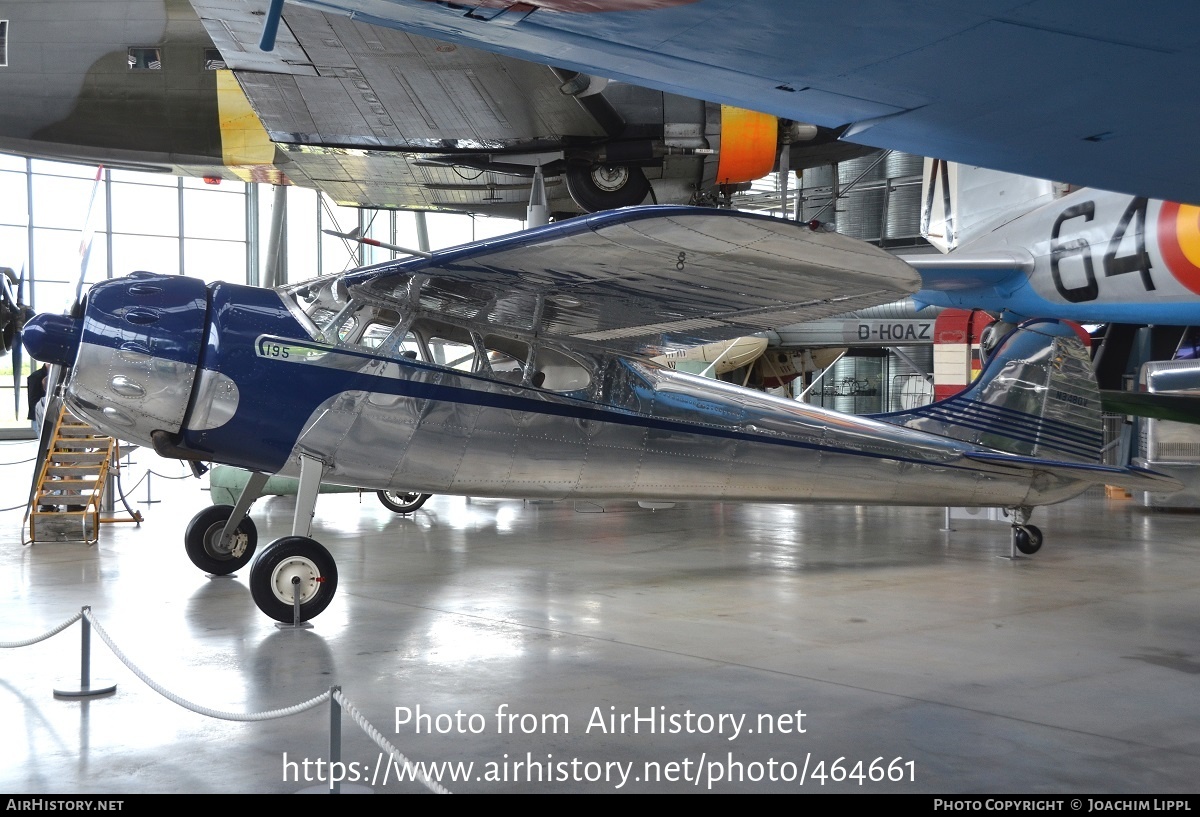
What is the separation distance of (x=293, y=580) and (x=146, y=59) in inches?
271

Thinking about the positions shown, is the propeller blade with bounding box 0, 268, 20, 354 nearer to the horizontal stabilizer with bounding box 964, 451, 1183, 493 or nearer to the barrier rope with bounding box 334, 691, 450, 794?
the barrier rope with bounding box 334, 691, 450, 794

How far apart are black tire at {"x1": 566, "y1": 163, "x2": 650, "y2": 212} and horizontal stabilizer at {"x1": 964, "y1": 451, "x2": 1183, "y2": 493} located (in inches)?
167

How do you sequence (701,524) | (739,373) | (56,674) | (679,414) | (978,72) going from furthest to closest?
1. (739,373)
2. (701,524)
3. (679,414)
4. (56,674)
5. (978,72)

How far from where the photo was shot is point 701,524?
11.6 meters

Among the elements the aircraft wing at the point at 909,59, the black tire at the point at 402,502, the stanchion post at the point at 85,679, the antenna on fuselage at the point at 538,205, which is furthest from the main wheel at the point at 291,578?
the black tire at the point at 402,502

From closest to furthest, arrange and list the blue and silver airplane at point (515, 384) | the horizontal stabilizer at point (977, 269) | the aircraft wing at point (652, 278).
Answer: the aircraft wing at point (652, 278) → the blue and silver airplane at point (515, 384) → the horizontal stabilizer at point (977, 269)

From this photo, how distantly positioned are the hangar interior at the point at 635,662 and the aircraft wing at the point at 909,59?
2231 millimetres

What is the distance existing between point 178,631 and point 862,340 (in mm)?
19072

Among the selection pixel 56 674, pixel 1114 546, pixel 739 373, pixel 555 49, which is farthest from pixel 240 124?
pixel 739 373

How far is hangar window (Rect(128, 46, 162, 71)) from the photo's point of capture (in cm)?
980

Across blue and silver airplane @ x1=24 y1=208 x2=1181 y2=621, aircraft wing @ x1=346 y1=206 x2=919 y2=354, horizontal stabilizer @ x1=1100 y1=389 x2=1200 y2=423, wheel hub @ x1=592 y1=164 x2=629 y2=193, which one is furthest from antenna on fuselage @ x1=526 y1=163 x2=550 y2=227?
horizontal stabilizer @ x1=1100 y1=389 x2=1200 y2=423

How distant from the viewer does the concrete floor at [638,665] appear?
3.36 m

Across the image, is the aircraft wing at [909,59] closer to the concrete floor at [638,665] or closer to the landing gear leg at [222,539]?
the concrete floor at [638,665]

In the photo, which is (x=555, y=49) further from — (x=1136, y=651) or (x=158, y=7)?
(x=158, y=7)
